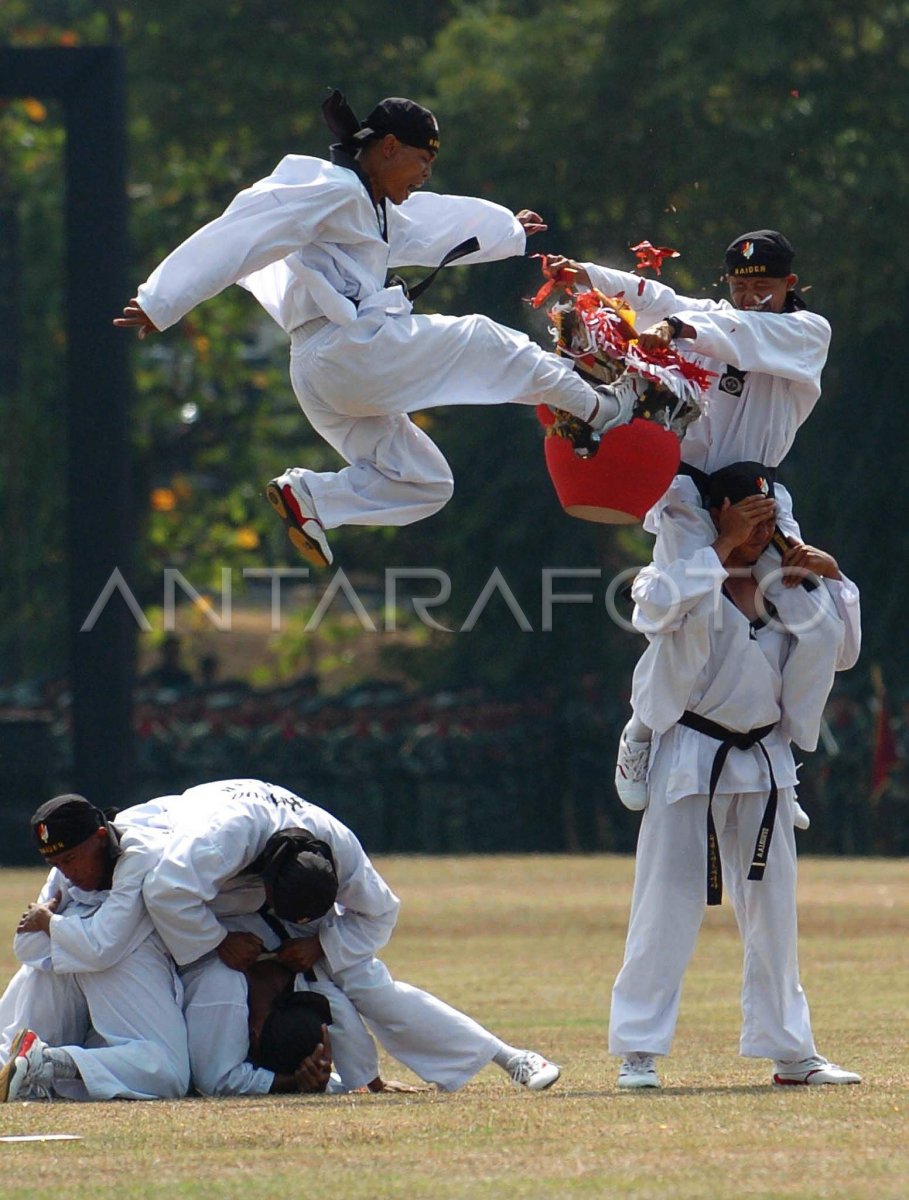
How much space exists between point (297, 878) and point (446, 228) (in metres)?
1.98

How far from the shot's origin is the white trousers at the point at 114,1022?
274 inches

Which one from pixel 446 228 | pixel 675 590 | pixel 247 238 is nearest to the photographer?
pixel 247 238

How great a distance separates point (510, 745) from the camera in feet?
66.6

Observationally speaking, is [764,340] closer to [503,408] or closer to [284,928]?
[284,928]

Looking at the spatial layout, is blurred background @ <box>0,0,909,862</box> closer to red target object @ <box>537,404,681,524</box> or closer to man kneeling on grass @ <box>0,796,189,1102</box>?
red target object @ <box>537,404,681,524</box>

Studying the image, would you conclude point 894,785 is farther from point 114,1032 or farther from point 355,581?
point 114,1032

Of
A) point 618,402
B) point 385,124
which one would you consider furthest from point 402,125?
point 618,402

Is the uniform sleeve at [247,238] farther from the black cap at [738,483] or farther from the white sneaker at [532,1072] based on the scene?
the white sneaker at [532,1072]

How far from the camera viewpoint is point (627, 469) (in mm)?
6797

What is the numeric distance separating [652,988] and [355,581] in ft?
62.6

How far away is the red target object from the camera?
6.80 m

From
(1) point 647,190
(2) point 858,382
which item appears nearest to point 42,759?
(1) point 647,190

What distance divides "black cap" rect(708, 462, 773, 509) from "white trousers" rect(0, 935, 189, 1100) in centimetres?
212

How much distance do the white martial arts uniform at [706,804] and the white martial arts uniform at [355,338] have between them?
702 mm
